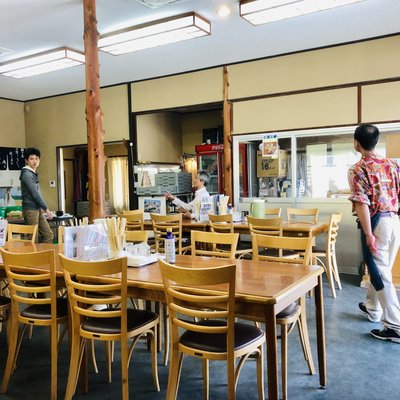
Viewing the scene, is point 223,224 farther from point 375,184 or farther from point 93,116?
point 375,184

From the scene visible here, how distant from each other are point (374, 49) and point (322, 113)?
3.31 feet

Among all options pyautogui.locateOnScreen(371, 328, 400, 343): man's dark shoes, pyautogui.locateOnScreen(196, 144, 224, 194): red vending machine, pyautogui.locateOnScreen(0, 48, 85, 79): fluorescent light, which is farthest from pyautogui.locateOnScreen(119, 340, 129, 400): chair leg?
pyautogui.locateOnScreen(196, 144, 224, 194): red vending machine

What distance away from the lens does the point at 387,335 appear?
328cm

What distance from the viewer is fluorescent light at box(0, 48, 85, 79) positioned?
564cm

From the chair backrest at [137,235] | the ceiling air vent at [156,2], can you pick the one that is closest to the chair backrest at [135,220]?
the chair backrest at [137,235]

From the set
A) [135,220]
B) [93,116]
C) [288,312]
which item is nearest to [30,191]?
[135,220]

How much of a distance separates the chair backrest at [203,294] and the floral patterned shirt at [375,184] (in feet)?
5.35

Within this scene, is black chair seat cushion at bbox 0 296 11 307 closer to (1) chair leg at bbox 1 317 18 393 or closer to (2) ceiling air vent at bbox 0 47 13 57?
(1) chair leg at bbox 1 317 18 393

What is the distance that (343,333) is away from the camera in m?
3.46

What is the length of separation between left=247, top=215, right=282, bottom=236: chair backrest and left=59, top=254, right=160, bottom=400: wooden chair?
7.22 ft

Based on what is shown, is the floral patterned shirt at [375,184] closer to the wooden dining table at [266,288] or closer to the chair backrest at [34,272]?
the wooden dining table at [266,288]

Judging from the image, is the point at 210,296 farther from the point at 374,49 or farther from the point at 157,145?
the point at 157,145

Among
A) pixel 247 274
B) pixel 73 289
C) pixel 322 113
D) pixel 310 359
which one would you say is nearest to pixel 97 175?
pixel 73 289

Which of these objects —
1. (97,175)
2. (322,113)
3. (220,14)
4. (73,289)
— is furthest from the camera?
(322,113)
